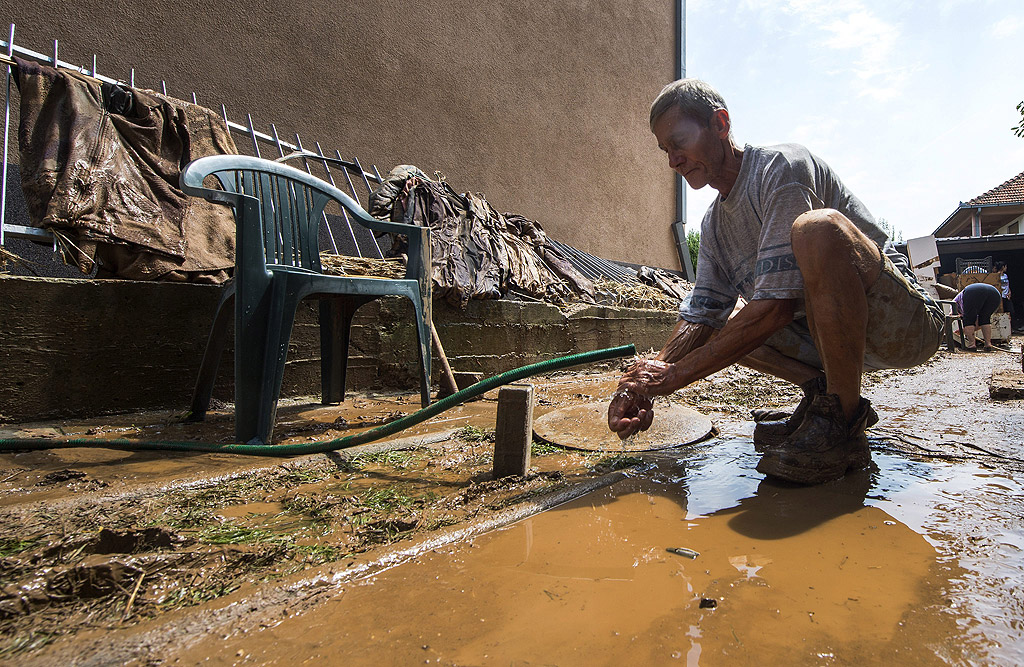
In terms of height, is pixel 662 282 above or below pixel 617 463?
above

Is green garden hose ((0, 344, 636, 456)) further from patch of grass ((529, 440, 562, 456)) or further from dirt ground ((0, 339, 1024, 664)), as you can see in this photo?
patch of grass ((529, 440, 562, 456))

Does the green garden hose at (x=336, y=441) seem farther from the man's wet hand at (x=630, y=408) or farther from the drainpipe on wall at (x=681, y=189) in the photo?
the drainpipe on wall at (x=681, y=189)

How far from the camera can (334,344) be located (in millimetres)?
2889

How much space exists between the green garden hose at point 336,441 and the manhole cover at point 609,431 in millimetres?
502

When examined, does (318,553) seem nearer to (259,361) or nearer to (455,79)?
(259,361)

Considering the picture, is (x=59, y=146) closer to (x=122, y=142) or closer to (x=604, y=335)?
(x=122, y=142)

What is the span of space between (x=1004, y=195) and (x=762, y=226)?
75.6ft

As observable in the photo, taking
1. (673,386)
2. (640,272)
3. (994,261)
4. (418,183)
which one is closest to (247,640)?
(673,386)

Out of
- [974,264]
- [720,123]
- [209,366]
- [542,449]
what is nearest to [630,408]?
[542,449]

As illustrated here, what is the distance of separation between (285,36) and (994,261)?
16.3m

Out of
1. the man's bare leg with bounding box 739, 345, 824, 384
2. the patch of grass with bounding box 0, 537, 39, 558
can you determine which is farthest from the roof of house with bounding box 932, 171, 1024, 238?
the patch of grass with bounding box 0, 537, 39, 558

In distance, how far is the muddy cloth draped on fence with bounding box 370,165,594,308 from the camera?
3.84 metres

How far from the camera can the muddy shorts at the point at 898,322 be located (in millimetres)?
1690

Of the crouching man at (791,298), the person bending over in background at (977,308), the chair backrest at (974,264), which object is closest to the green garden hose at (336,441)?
the crouching man at (791,298)
